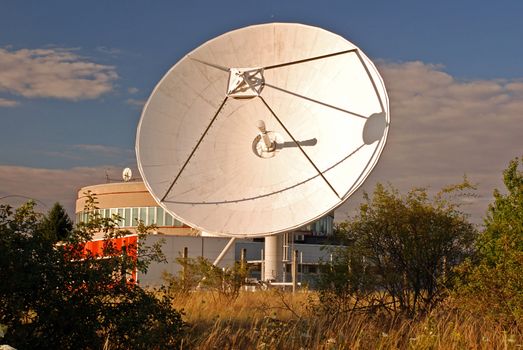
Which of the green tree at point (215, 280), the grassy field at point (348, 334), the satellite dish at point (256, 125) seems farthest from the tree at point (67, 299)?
the satellite dish at point (256, 125)

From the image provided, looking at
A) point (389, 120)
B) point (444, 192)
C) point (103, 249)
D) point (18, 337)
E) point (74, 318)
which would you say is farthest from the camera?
point (389, 120)

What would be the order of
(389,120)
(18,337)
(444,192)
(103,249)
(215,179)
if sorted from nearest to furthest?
1. (18,337)
2. (103,249)
3. (444,192)
4. (389,120)
5. (215,179)

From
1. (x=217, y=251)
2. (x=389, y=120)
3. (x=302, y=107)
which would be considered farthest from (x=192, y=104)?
(x=217, y=251)

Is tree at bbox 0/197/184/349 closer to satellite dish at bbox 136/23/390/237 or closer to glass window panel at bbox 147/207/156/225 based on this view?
satellite dish at bbox 136/23/390/237

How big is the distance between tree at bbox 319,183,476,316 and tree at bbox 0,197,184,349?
873 cm

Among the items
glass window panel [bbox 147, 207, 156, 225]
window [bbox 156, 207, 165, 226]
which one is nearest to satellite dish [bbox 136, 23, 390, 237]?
window [bbox 156, 207, 165, 226]

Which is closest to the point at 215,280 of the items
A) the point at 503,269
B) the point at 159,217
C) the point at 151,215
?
the point at 503,269

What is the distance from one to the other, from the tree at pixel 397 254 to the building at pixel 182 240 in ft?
44.5

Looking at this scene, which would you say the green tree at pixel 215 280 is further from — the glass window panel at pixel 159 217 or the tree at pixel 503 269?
the glass window panel at pixel 159 217

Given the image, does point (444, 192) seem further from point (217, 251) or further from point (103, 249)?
point (217, 251)

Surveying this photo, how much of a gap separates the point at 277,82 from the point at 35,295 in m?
17.5

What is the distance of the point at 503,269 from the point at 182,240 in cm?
3795

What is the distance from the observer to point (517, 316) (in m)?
12.6

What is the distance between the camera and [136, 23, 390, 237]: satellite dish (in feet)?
81.7
